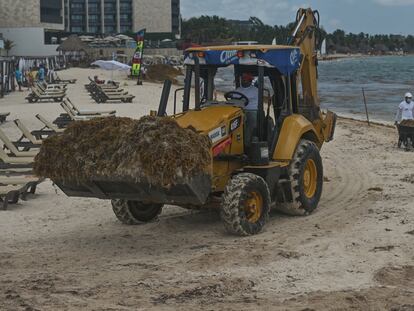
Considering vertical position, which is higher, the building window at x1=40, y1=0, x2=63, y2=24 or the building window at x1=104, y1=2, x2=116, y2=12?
the building window at x1=104, y1=2, x2=116, y2=12

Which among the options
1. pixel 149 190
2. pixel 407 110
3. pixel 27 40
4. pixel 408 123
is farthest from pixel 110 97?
pixel 27 40

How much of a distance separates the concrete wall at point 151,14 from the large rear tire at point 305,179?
142 metres

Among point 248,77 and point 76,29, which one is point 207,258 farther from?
point 76,29

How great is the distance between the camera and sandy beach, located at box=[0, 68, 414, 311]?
612 cm

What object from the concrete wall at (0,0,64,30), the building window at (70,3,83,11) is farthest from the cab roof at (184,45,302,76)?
the building window at (70,3,83,11)

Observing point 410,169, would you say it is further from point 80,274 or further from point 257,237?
point 80,274

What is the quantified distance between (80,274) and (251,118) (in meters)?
3.15

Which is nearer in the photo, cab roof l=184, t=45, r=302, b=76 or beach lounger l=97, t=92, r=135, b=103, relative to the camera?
cab roof l=184, t=45, r=302, b=76

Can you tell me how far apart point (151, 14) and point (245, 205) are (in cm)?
14503

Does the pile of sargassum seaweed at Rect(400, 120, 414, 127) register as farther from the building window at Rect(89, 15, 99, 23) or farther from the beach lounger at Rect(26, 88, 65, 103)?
the building window at Rect(89, 15, 99, 23)

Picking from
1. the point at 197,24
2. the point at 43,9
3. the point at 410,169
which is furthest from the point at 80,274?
Result: the point at 197,24

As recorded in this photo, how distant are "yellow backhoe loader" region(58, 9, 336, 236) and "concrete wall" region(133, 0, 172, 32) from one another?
14190 centimetres

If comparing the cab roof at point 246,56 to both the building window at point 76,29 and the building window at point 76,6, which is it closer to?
the building window at point 76,29

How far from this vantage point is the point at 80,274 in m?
7.02
